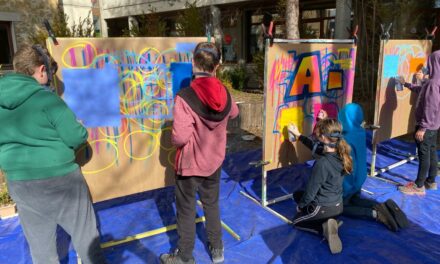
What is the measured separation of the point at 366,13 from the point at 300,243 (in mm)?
7233

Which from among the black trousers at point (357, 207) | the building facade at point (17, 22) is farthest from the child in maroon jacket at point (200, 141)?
the building facade at point (17, 22)

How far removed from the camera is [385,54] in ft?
13.1

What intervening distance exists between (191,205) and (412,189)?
2.75 m

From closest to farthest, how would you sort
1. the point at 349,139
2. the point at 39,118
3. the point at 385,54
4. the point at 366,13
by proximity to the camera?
1. the point at 39,118
2. the point at 349,139
3. the point at 385,54
4. the point at 366,13

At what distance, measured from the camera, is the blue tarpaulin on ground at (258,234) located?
2.75 metres

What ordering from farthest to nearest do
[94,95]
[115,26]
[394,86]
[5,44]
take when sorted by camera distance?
[115,26], [5,44], [394,86], [94,95]

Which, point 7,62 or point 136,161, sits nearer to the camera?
point 136,161

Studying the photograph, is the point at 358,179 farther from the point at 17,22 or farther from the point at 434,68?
the point at 17,22

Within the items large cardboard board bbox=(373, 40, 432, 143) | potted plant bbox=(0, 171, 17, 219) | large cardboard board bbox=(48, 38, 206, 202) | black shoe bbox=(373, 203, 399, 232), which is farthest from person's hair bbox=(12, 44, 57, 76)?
large cardboard board bbox=(373, 40, 432, 143)

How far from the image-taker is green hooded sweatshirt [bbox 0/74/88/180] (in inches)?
71.4

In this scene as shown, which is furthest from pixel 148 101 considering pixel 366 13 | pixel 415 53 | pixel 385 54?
pixel 366 13

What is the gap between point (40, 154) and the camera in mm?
1895

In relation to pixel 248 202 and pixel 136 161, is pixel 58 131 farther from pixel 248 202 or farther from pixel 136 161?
pixel 248 202

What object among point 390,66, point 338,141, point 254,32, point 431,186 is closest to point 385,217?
point 338,141
